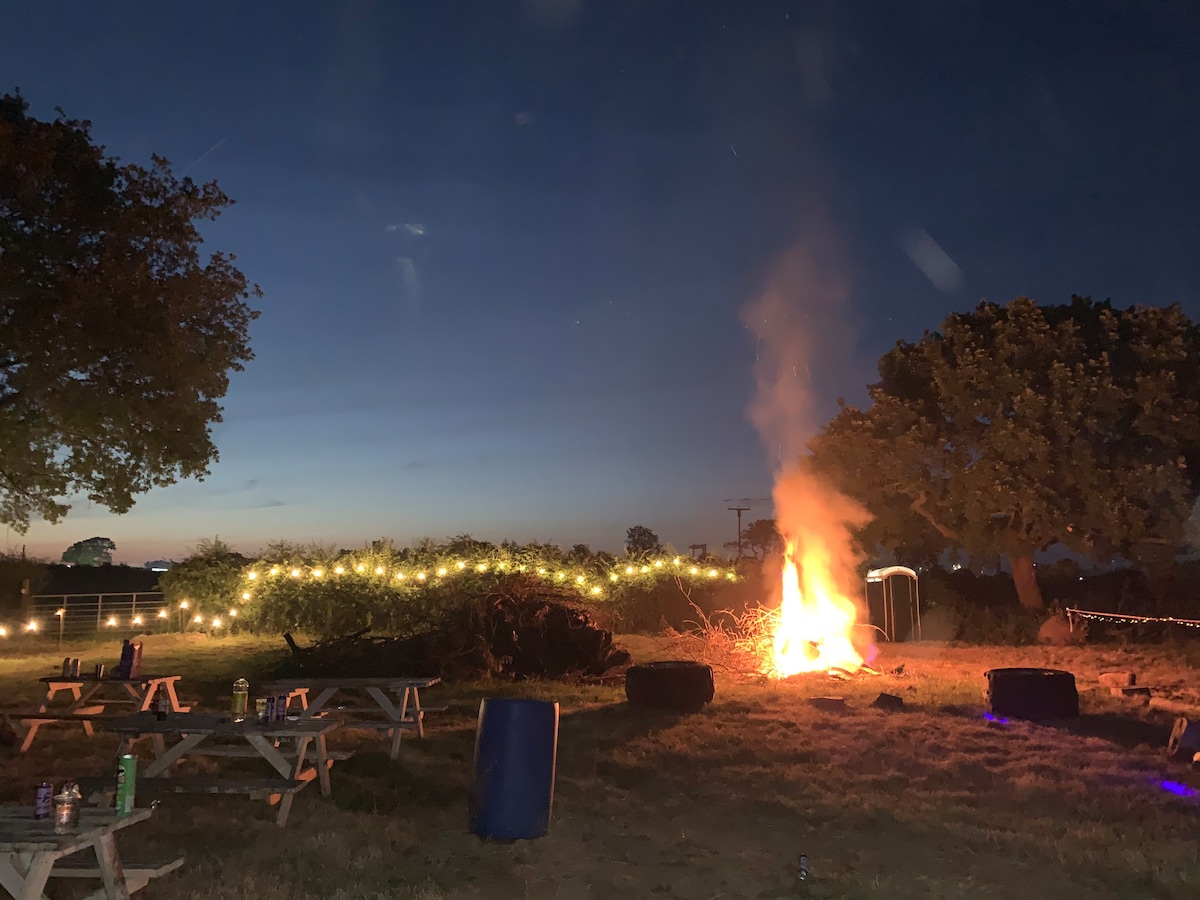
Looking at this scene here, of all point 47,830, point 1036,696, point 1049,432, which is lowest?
point 1036,696

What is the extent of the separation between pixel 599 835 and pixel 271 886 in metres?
2.20

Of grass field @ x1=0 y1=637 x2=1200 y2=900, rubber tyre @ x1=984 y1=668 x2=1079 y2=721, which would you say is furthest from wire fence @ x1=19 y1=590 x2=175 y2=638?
rubber tyre @ x1=984 y1=668 x2=1079 y2=721

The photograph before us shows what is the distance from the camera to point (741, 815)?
6.56 meters

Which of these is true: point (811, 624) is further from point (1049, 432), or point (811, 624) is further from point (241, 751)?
point (241, 751)

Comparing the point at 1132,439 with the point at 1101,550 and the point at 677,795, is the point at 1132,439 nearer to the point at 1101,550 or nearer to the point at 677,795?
the point at 1101,550

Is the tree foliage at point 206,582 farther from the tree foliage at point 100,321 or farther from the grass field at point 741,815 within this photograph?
the grass field at point 741,815

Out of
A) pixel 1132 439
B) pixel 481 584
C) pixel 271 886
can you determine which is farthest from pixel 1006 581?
pixel 271 886

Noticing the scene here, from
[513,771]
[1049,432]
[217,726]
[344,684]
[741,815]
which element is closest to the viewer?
[513,771]

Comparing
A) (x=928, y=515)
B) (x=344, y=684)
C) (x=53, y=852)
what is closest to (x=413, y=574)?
(x=344, y=684)

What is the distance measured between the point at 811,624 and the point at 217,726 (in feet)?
39.3

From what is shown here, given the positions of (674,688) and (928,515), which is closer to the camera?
(674,688)

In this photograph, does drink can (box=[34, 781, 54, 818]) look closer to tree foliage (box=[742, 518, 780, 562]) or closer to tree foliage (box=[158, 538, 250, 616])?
tree foliage (box=[158, 538, 250, 616])

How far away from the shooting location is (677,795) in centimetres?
718

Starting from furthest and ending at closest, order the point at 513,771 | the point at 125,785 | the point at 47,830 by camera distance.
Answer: the point at 513,771 → the point at 125,785 → the point at 47,830
